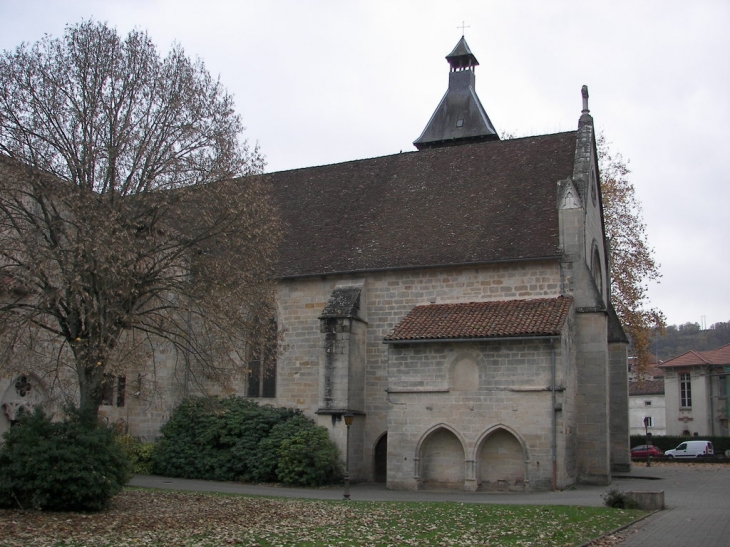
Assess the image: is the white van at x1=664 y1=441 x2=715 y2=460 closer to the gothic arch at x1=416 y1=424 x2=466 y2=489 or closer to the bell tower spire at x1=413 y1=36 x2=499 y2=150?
the bell tower spire at x1=413 y1=36 x2=499 y2=150

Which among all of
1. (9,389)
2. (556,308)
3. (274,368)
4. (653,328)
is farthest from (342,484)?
(653,328)

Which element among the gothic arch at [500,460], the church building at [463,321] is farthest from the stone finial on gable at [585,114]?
the gothic arch at [500,460]

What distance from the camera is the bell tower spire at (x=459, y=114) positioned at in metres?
34.9

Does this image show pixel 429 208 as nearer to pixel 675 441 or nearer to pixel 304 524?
pixel 304 524

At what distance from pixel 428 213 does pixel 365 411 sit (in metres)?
6.46

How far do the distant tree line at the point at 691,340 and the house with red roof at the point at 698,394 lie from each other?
135 ft

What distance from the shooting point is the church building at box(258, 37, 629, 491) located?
20.9 meters

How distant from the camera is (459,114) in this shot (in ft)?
118

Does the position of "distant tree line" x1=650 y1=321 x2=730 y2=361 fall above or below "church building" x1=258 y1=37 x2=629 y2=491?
above

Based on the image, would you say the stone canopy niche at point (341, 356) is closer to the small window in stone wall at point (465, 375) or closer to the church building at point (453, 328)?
the church building at point (453, 328)

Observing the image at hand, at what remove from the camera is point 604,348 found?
882 inches

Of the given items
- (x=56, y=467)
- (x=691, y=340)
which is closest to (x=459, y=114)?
(x=56, y=467)

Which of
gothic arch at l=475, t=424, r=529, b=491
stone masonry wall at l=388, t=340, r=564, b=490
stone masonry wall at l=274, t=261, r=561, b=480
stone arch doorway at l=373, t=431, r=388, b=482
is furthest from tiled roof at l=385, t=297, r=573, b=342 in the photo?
stone arch doorway at l=373, t=431, r=388, b=482

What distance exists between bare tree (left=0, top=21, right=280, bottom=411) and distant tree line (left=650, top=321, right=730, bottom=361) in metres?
92.7
